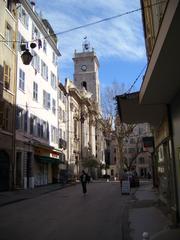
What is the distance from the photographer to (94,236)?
10555 millimetres

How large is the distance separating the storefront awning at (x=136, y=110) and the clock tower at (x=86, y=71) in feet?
279

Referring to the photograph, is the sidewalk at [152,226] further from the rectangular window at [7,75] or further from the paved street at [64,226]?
the rectangular window at [7,75]

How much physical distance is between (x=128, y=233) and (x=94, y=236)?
39.0 inches

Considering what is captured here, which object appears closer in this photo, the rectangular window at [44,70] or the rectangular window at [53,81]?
the rectangular window at [44,70]

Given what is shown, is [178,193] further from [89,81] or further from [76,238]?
[89,81]

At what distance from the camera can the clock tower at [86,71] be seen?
335 ft

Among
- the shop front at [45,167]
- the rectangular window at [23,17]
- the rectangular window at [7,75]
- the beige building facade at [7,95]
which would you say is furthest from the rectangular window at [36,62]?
the shop front at [45,167]

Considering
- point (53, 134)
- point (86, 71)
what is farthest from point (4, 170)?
point (86, 71)

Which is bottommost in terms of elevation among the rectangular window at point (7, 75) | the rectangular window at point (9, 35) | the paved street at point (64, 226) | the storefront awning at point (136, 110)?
the paved street at point (64, 226)

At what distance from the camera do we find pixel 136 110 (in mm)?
14594

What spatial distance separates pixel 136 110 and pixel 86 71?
292 ft

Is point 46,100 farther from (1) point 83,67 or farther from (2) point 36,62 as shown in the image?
(1) point 83,67

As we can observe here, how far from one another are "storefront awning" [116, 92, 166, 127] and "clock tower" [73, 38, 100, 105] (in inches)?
3347

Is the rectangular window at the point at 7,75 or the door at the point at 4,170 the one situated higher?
the rectangular window at the point at 7,75
